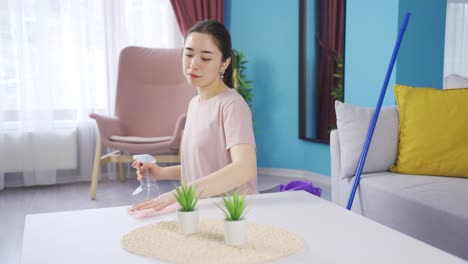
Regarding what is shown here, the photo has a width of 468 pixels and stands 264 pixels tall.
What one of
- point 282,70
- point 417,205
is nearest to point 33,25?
point 282,70

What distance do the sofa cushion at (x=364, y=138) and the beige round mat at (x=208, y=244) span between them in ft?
4.30

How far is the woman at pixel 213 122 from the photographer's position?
50.3 inches

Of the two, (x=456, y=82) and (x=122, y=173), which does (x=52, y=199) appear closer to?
(x=122, y=173)

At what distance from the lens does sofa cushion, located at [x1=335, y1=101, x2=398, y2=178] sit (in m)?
2.20

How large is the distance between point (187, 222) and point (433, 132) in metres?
1.53

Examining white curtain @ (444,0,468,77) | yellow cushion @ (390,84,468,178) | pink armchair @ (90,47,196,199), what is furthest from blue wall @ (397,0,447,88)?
pink armchair @ (90,47,196,199)

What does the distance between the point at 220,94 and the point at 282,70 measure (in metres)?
2.80

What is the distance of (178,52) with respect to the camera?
13.0 feet

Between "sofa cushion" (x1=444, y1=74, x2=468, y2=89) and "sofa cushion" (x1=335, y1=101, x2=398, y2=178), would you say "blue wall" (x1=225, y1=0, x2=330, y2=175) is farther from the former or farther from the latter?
"sofa cushion" (x1=335, y1=101, x2=398, y2=178)

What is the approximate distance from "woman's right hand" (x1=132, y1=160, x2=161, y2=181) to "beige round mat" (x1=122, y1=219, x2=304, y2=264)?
335 mm

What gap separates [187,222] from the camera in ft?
3.11

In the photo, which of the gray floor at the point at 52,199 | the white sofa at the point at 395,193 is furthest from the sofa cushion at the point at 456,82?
the gray floor at the point at 52,199

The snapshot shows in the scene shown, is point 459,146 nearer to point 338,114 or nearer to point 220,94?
point 338,114

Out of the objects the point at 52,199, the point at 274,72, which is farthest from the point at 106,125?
the point at 274,72
